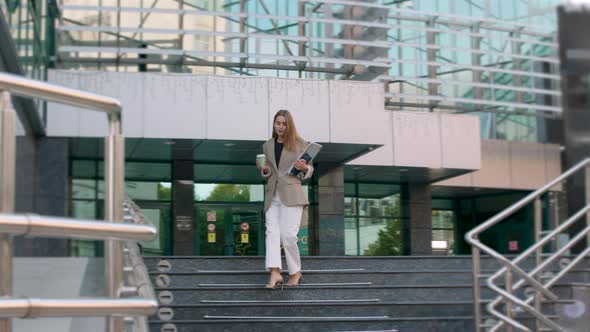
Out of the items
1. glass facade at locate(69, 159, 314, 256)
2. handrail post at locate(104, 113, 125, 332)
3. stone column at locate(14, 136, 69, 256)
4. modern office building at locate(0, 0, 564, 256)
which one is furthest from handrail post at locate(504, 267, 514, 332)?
glass facade at locate(69, 159, 314, 256)

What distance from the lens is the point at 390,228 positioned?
24047mm

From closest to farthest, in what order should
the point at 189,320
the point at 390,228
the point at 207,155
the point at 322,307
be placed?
1. the point at 189,320
2. the point at 322,307
3. the point at 207,155
4. the point at 390,228

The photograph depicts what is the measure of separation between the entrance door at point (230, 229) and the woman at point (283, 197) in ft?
40.1

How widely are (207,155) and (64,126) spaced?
155 inches

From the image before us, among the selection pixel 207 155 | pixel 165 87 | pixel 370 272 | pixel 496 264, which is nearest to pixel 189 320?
pixel 370 272

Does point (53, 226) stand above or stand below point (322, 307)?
above

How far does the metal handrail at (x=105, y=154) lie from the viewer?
223cm

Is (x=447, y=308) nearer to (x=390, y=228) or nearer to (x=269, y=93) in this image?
(x=269, y=93)

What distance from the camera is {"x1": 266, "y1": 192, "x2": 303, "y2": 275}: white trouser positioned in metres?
8.67

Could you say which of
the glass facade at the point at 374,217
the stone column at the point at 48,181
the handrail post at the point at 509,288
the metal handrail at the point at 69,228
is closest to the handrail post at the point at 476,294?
the handrail post at the point at 509,288

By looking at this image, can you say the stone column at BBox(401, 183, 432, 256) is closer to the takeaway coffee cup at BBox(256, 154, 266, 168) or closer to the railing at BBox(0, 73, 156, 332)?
the takeaway coffee cup at BBox(256, 154, 266, 168)

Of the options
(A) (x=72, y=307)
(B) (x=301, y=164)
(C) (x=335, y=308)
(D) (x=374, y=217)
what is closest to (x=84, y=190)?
(D) (x=374, y=217)

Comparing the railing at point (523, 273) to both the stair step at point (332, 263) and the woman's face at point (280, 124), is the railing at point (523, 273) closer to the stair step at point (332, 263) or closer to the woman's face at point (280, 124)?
the stair step at point (332, 263)

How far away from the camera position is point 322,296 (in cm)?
876
